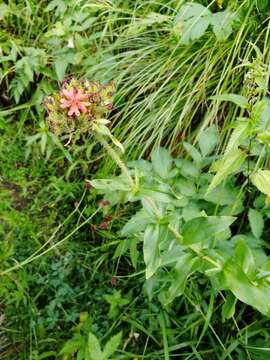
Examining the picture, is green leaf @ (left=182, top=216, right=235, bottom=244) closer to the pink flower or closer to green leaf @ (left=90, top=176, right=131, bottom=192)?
green leaf @ (left=90, top=176, right=131, bottom=192)

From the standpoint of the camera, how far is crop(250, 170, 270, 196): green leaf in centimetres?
127

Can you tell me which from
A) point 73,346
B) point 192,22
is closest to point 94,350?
point 73,346

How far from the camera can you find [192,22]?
1.81 meters

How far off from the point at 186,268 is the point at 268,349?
40cm

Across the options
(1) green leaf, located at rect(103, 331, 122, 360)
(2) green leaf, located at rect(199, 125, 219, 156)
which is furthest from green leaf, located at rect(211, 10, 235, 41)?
(1) green leaf, located at rect(103, 331, 122, 360)

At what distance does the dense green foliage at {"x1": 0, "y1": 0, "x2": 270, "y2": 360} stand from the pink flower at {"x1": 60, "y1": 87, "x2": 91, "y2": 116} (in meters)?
0.18

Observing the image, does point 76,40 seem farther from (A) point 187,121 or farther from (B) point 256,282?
(B) point 256,282

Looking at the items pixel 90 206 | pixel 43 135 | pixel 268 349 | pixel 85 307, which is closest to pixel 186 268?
pixel 268 349

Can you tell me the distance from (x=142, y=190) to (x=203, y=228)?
0.52 feet

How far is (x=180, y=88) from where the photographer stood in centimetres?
196

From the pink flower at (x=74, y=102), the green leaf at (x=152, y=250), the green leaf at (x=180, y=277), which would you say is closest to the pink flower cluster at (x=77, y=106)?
the pink flower at (x=74, y=102)

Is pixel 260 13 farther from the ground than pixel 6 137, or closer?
farther from the ground

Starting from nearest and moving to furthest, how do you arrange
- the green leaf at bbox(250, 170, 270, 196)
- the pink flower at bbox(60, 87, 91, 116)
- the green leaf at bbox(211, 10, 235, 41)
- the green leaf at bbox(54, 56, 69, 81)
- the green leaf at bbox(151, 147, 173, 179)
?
1. the pink flower at bbox(60, 87, 91, 116)
2. the green leaf at bbox(250, 170, 270, 196)
3. the green leaf at bbox(151, 147, 173, 179)
4. the green leaf at bbox(211, 10, 235, 41)
5. the green leaf at bbox(54, 56, 69, 81)

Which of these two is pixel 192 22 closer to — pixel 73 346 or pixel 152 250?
pixel 152 250
